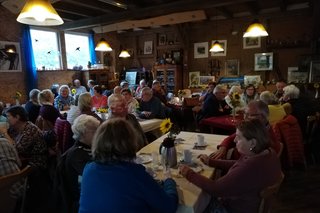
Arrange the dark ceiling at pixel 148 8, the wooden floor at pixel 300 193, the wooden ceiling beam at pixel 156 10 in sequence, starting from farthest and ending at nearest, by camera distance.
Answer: the dark ceiling at pixel 148 8 < the wooden ceiling beam at pixel 156 10 < the wooden floor at pixel 300 193

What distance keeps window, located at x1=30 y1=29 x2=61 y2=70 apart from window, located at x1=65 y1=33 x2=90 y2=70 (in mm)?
416

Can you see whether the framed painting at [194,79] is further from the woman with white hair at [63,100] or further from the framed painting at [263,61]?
the woman with white hair at [63,100]

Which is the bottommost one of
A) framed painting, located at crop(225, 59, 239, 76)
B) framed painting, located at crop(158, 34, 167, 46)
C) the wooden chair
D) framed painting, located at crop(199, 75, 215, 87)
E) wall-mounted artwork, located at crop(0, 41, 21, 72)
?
the wooden chair

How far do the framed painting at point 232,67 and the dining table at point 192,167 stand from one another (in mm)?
5614

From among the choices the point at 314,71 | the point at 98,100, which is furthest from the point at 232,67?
the point at 98,100

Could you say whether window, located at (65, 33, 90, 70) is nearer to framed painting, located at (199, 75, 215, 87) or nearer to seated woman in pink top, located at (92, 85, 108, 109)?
seated woman in pink top, located at (92, 85, 108, 109)

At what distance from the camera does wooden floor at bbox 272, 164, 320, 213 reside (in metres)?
2.74

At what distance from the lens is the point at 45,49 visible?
7.27 meters

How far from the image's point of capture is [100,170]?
1.28 meters

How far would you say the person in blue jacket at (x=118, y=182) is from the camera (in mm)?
1228

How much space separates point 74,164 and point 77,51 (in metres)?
7.17

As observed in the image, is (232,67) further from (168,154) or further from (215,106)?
(168,154)

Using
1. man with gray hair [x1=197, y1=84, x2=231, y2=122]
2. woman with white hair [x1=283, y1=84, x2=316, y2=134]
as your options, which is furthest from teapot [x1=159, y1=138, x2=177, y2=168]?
woman with white hair [x1=283, y1=84, x2=316, y2=134]

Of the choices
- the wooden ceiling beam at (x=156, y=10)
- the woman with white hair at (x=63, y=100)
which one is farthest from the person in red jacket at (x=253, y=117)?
the woman with white hair at (x=63, y=100)
